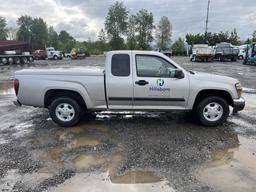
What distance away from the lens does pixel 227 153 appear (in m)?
5.25

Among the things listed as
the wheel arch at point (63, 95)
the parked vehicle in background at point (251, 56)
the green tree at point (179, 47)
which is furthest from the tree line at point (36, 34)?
the wheel arch at point (63, 95)

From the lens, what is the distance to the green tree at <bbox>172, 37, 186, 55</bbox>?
73.7 meters

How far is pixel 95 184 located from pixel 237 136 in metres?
3.59

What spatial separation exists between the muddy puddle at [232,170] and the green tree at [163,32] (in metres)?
76.3

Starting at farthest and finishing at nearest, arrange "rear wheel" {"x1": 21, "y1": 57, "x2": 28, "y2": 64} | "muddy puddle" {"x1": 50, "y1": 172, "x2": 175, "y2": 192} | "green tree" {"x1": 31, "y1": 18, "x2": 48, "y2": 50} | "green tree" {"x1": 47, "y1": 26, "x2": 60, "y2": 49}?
"green tree" {"x1": 47, "y1": 26, "x2": 60, "y2": 49} < "green tree" {"x1": 31, "y1": 18, "x2": 48, "y2": 50} < "rear wheel" {"x1": 21, "y1": 57, "x2": 28, "y2": 64} < "muddy puddle" {"x1": 50, "y1": 172, "x2": 175, "y2": 192}

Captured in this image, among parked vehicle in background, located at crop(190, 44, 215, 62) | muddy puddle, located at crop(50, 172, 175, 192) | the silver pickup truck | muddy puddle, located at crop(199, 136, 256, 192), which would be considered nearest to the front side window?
the silver pickup truck

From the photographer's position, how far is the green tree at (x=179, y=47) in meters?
73.7

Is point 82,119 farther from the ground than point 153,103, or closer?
closer

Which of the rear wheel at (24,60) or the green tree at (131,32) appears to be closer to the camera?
the rear wheel at (24,60)

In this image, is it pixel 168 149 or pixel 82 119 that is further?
pixel 82 119

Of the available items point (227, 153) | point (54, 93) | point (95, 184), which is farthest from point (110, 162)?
point (54, 93)

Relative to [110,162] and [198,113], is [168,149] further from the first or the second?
[198,113]

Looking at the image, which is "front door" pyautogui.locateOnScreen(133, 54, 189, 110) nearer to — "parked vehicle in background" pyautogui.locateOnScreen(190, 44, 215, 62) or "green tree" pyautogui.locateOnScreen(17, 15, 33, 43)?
"parked vehicle in background" pyautogui.locateOnScreen(190, 44, 215, 62)

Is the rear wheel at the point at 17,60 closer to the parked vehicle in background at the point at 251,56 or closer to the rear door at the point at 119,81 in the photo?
the parked vehicle in background at the point at 251,56
